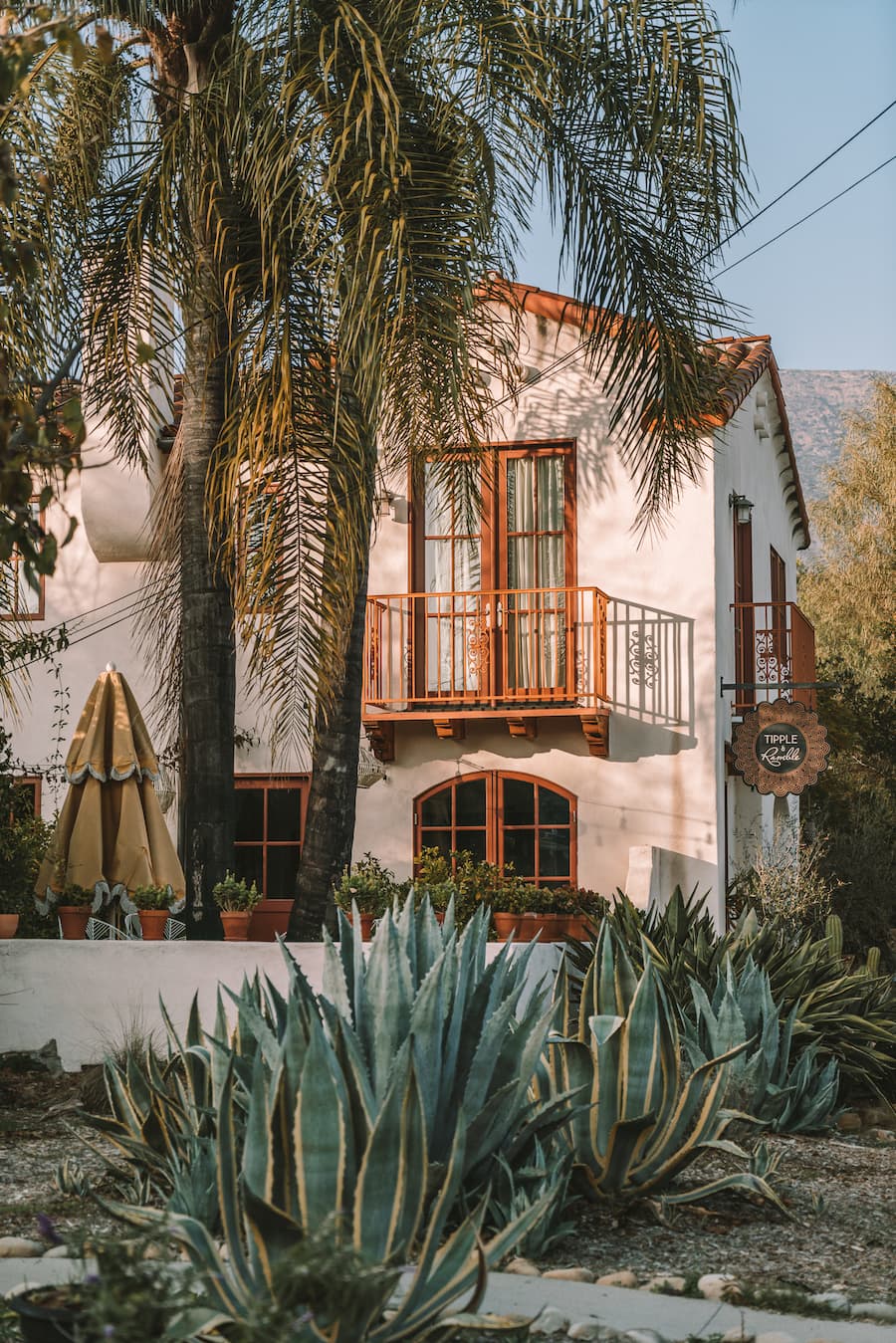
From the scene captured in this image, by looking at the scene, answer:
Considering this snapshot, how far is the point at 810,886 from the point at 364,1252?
10.7m

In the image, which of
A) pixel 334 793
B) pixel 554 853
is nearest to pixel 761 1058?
pixel 334 793

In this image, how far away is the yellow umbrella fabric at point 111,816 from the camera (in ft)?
33.9

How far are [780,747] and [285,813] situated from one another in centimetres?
497

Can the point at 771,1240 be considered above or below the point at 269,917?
below

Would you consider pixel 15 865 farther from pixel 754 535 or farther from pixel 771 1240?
pixel 754 535

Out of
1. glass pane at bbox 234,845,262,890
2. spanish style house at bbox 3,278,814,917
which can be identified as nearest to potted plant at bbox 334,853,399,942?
spanish style house at bbox 3,278,814,917

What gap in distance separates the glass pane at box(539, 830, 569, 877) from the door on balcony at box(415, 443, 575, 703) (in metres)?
1.46

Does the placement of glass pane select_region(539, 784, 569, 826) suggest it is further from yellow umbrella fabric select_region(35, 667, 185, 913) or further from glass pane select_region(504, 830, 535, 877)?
yellow umbrella fabric select_region(35, 667, 185, 913)

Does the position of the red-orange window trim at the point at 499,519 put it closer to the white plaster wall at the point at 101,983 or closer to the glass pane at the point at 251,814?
the glass pane at the point at 251,814

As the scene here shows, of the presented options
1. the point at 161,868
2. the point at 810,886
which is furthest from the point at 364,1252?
the point at 810,886

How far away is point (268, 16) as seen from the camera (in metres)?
8.69

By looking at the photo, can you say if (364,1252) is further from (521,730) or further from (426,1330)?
(521,730)

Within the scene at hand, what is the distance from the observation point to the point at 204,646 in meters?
9.66

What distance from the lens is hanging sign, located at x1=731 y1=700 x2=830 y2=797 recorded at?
45.4 feet
